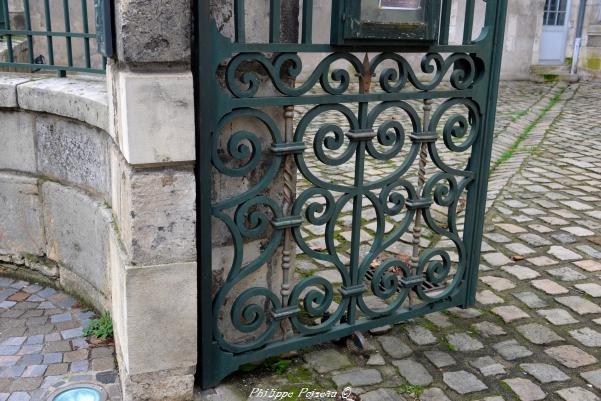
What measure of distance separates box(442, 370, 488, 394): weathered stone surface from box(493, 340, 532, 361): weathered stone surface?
0.93 feet

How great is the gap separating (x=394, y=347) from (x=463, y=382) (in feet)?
1.31

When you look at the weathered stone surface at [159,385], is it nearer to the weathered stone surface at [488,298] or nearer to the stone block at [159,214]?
the stone block at [159,214]

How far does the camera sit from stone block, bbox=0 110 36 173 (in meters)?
3.70

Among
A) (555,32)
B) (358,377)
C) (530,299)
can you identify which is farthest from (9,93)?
(555,32)

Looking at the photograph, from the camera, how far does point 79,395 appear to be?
Answer: 276 centimetres

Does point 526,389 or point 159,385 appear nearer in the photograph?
point 159,385

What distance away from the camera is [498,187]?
604 cm

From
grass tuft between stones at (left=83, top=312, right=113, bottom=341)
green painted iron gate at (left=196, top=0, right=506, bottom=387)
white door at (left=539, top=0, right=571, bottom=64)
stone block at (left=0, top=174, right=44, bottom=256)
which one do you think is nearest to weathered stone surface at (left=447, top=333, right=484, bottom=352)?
green painted iron gate at (left=196, top=0, right=506, bottom=387)

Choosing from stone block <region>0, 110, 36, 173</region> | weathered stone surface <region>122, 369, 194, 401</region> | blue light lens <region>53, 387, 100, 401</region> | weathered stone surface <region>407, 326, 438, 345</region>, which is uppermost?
stone block <region>0, 110, 36, 173</region>

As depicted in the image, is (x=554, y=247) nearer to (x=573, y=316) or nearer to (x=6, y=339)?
(x=573, y=316)

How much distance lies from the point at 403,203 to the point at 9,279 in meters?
2.53

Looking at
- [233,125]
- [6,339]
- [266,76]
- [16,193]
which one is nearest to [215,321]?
[233,125]

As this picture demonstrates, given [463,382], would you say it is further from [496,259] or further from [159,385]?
[496,259]

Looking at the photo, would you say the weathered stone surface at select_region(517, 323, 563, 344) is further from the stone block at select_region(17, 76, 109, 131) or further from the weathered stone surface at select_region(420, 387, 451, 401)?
the stone block at select_region(17, 76, 109, 131)
